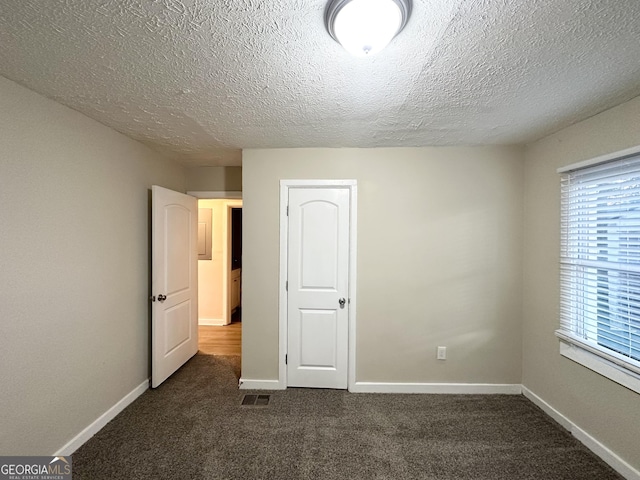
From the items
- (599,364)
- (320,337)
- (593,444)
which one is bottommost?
(593,444)

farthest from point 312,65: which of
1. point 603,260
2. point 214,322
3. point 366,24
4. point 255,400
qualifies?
point 214,322

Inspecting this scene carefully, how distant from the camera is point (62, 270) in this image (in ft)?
6.24

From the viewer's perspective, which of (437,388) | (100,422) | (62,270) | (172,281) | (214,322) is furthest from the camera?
(214,322)

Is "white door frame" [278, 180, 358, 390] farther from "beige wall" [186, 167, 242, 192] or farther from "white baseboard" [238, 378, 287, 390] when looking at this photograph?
"beige wall" [186, 167, 242, 192]

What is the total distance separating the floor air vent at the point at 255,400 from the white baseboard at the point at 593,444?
2.38 metres

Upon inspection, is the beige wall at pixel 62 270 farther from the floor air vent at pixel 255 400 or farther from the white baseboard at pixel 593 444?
the white baseboard at pixel 593 444

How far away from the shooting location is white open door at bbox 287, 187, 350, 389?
2.82m

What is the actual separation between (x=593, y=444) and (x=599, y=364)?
22.2 inches

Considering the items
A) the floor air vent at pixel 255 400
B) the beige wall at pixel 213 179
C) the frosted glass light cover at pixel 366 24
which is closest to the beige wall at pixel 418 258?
the floor air vent at pixel 255 400

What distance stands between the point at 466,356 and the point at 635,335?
1.25 m

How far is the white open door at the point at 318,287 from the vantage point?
2.82 m

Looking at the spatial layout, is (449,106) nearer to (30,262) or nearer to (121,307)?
(30,262)

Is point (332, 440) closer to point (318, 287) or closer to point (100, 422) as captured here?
point (318, 287)

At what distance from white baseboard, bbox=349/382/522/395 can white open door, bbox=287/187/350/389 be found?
0.22 metres
